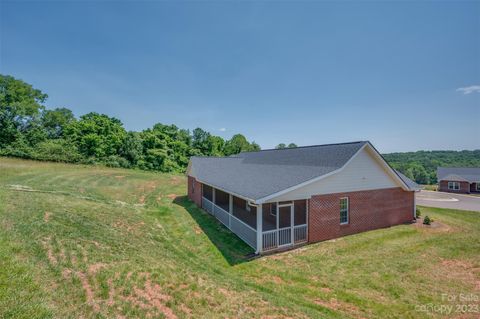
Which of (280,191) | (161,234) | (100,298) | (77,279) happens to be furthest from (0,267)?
(280,191)

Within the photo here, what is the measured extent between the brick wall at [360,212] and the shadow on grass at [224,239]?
135 inches

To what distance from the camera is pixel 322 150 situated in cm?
1413

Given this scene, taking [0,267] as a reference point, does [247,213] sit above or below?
below

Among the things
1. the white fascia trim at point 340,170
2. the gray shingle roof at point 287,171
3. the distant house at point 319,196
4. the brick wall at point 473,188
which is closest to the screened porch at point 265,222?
the distant house at point 319,196

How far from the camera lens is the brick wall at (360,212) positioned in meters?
11.2

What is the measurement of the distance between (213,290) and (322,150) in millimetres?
10681

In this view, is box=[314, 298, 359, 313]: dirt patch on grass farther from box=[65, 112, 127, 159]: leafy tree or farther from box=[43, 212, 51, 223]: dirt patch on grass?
box=[65, 112, 127, 159]: leafy tree

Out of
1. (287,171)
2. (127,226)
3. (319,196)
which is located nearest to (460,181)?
(287,171)

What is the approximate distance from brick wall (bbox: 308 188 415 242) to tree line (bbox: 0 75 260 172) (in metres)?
36.8

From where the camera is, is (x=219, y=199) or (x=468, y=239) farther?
(x=219, y=199)

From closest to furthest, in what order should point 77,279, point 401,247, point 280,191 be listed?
point 77,279 → point 280,191 → point 401,247

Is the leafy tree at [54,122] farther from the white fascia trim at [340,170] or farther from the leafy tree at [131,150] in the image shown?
the white fascia trim at [340,170]

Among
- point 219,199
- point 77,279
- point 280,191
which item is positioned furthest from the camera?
point 219,199

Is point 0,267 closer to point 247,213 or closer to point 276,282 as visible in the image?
point 276,282
